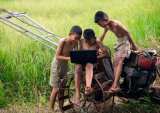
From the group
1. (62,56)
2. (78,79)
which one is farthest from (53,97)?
(78,79)

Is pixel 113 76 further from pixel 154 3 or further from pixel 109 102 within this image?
pixel 154 3

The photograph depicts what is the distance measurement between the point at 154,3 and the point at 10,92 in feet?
17.1

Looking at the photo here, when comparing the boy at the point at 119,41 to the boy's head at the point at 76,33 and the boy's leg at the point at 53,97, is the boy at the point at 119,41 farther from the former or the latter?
the boy's leg at the point at 53,97

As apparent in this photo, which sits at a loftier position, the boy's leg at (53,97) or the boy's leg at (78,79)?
the boy's leg at (78,79)

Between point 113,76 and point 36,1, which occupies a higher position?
point 36,1

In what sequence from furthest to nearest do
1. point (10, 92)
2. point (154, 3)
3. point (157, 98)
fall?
point (154, 3) < point (10, 92) < point (157, 98)

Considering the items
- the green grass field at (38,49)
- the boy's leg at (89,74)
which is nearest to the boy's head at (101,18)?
the boy's leg at (89,74)

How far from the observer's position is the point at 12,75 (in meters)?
9.23

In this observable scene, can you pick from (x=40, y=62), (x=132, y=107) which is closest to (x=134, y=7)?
(x=40, y=62)

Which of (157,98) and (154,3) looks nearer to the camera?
(157,98)

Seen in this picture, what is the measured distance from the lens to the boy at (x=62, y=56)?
7.62 meters

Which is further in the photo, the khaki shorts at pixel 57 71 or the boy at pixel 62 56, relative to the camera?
the khaki shorts at pixel 57 71

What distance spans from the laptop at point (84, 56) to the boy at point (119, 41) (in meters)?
0.36

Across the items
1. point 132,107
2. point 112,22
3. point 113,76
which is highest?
point 112,22
